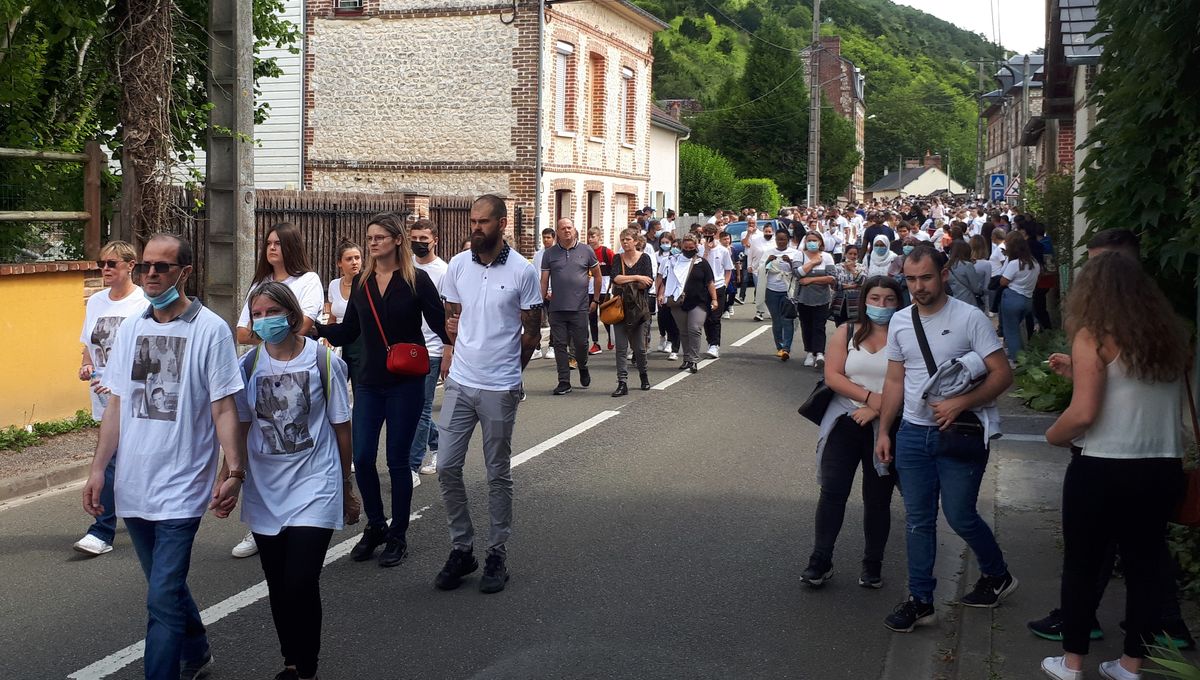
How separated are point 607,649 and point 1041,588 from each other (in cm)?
240

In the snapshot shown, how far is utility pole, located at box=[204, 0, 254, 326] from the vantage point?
36.8 feet

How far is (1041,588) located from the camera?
6.49 m

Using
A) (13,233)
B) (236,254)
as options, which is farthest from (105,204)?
(236,254)

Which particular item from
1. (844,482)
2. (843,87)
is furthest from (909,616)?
(843,87)

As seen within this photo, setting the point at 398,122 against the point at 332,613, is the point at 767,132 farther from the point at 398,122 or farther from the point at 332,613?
the point at 332,613

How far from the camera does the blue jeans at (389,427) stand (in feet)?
22.1

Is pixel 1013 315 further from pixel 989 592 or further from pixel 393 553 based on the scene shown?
pixel 393 553

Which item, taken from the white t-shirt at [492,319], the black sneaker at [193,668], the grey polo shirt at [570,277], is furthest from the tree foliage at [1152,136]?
the grey polo shirt at [570,277]

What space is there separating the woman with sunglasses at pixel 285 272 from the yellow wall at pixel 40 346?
466cm

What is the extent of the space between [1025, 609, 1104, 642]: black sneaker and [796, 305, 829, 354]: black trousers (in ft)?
34.7

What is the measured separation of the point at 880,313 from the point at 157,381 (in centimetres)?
346

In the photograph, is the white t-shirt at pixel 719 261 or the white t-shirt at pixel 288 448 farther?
the white t-shirt at pixel 719 261

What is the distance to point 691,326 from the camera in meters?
15.7

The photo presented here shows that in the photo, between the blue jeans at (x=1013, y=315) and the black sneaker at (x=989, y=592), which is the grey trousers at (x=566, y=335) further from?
the black sneaker at (x=989, y=592)
